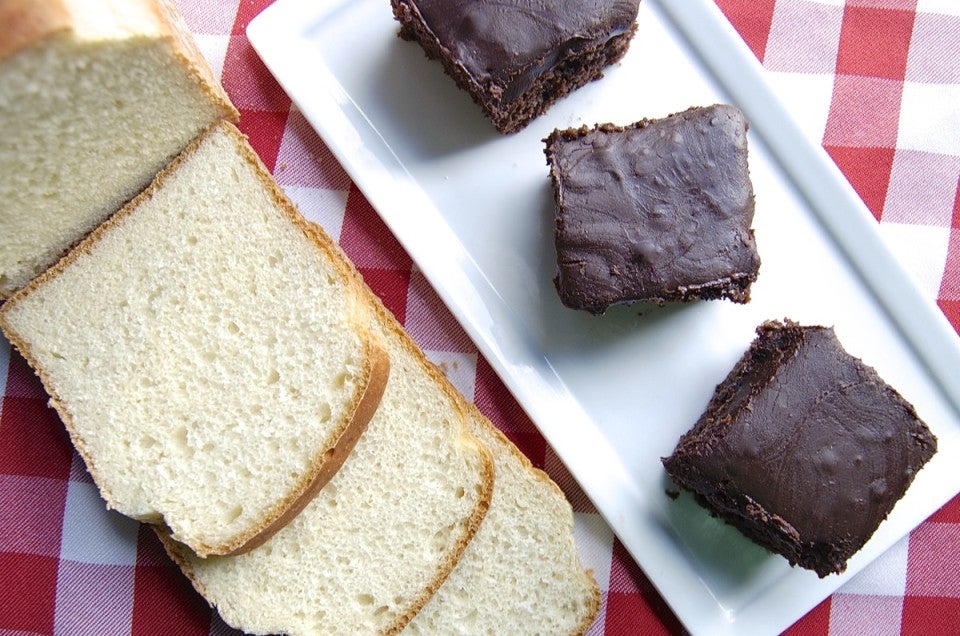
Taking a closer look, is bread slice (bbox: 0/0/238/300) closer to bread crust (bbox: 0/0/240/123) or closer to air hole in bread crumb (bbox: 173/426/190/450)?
bread crust (bbox: 0/0/240/123)

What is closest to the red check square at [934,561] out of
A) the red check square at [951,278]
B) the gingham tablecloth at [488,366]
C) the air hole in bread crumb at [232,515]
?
the gingham tablecloth at [488,366]

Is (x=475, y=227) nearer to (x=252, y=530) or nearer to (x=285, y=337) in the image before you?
(x=285, y=337)

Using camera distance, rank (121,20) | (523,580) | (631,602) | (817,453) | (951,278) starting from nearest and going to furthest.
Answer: (121,20), (817,453), (523,580), (631,602), (951,278)

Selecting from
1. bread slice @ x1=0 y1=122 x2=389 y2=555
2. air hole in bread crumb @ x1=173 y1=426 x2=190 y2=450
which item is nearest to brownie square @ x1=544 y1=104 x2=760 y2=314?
bread slice @ x1=0 y1=122 x2=389 y2=555

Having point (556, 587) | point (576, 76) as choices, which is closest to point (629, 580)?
point (556, 587)

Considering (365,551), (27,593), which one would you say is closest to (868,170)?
(365,551)

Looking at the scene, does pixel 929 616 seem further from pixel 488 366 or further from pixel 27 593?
pixel 27 593
